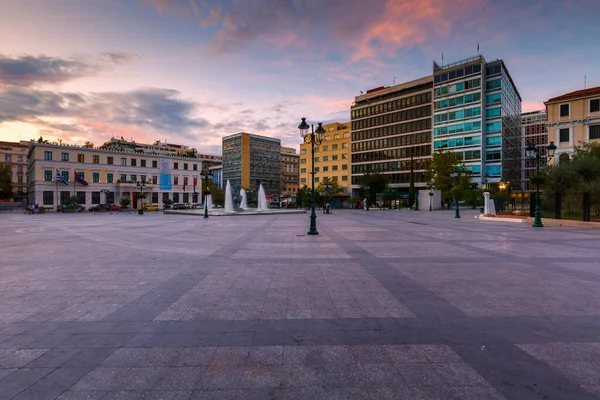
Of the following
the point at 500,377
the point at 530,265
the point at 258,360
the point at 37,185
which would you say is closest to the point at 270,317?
the point at 258,360

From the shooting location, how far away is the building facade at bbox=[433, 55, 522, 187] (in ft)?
198

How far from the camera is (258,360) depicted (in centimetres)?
362

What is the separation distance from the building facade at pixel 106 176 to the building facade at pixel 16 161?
3356 cm

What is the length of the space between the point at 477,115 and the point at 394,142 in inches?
740

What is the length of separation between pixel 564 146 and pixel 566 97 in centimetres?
728

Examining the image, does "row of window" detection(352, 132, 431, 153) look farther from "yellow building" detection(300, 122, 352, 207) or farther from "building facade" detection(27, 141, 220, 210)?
"building facade" detection(27, 141, 220, 210)

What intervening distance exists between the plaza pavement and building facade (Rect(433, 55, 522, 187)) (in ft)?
199

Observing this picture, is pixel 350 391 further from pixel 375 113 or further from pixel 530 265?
pixel 375 113

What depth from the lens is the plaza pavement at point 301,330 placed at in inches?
124

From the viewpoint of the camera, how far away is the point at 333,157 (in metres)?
89.6

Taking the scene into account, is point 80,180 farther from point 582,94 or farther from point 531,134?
point 531,134

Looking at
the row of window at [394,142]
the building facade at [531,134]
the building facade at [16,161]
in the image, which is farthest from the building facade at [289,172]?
the building facade at [16,161]

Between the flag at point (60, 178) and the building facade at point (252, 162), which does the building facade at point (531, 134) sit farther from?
the flag at point (60, 178)

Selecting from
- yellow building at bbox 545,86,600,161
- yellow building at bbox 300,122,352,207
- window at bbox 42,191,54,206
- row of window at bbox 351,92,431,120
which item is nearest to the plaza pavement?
yellow building at bbox 545,86,600,161
